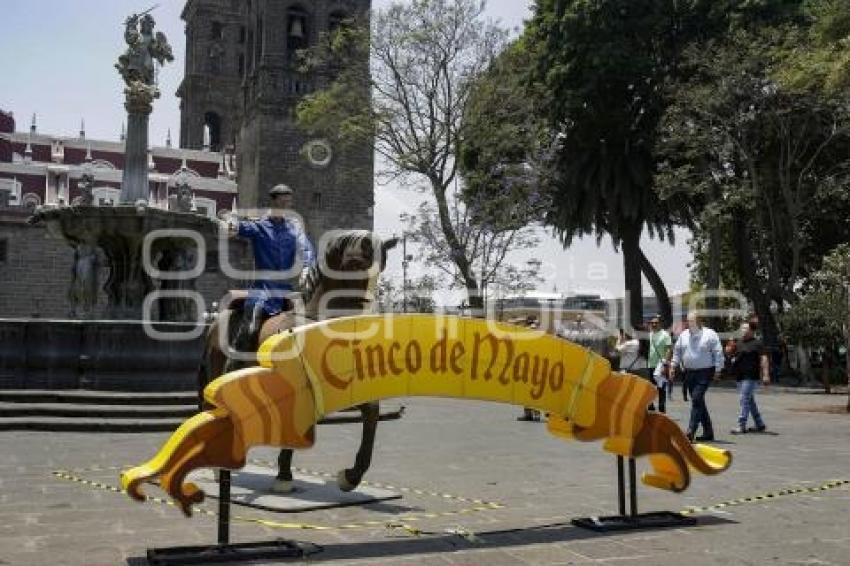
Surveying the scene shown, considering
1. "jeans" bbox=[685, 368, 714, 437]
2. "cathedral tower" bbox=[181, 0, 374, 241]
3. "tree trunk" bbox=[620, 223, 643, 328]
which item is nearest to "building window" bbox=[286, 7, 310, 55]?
"cathedral tower" bbox=[181, 0, 374, 241]

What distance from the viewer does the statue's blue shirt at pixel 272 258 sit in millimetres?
6805

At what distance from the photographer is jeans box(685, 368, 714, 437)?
11.8m

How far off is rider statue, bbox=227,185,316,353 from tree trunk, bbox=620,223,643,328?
1150 inches

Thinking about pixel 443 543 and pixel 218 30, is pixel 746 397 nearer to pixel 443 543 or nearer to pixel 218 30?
pixel 443 543

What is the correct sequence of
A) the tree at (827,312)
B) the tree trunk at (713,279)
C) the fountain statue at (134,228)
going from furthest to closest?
the tree trunk at (713,279) < the tree at (827,312) < the fountain statue at (134,228)

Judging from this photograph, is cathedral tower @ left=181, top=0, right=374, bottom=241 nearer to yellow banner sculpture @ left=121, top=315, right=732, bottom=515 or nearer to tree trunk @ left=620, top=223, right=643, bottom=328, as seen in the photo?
tree trunk @ left=620, top=223, right=643, bottom=328

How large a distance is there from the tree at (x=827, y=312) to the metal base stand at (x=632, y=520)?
1327 cm

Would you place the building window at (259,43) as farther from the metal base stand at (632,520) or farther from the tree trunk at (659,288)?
the metal base stand at (632,520)

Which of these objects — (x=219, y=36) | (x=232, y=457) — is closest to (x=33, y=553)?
(x=232, y=457)

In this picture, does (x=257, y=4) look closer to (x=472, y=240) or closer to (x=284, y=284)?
(x=472, y=240)

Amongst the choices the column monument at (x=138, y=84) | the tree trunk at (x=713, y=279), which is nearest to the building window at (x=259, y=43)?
the tree trunk at (x=713, y=279)

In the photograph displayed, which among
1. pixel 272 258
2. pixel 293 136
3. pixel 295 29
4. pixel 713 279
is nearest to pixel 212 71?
pixel 295 29

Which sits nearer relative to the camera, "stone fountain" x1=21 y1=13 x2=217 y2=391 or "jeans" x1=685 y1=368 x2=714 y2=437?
"jeans" x1=685 y1=368 x2=714 y2=437

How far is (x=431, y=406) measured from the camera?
18875 mm
